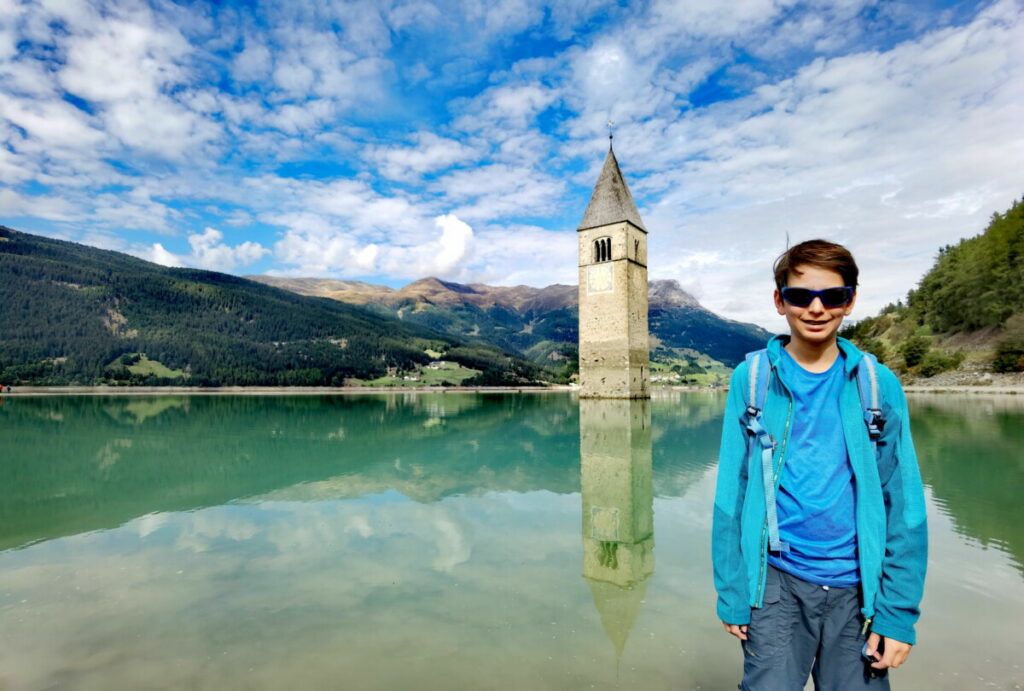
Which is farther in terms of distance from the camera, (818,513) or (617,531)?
(617,531)

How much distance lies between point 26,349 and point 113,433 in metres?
148

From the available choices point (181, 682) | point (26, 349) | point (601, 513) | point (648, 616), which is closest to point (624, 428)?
point (601, 513)

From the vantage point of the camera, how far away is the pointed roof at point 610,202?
41438 millimetres

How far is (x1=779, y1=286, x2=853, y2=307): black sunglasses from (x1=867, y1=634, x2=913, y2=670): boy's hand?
142 cm

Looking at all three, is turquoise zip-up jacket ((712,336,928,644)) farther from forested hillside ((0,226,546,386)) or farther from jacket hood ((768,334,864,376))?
forested hillside ((0,226,546,386))

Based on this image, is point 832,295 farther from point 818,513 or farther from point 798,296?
point 818,513

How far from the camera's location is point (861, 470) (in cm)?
219

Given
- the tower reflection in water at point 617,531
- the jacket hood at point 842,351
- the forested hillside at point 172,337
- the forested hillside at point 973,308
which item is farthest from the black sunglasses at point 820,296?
the forested hillside at point 172,337

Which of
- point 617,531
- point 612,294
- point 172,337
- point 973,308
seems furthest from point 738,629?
point 172,337

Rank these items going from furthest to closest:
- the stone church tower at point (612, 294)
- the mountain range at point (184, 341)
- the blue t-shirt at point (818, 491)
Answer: the mountain range at point (184, 341), the stone church tower at point (612, 294), the blue t-shirt at point (818, 491)

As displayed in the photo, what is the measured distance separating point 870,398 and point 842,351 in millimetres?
274

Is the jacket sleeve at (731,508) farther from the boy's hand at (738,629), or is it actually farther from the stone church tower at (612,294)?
the stone church tower at (612,294)

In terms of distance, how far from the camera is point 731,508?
239 cm

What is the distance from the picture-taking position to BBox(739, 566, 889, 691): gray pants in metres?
2.19
